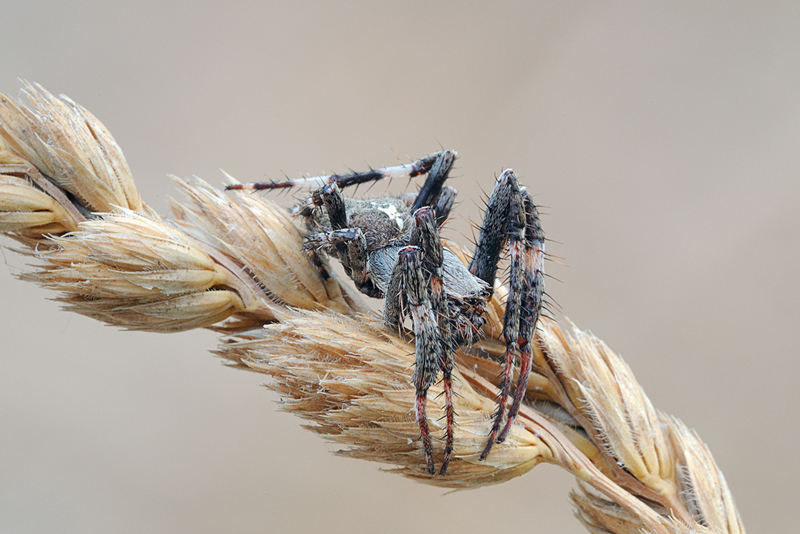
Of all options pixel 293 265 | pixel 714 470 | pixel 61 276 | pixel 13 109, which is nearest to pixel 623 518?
pixel 714 470

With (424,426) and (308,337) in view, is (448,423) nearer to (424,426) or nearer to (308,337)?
(424,426)

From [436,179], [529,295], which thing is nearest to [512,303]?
[529,295]

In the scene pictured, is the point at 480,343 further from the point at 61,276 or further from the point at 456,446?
the point at 61,276

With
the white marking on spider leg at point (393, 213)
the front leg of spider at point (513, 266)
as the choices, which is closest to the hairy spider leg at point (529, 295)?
the front leg of spider at point (513, 266)

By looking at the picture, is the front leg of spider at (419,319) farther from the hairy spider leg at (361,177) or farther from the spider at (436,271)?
the hairy spider leg at (361,177)

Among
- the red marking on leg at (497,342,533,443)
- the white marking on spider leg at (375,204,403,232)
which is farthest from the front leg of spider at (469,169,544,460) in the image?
the white marking on spider leg at (375,204,403,232)
